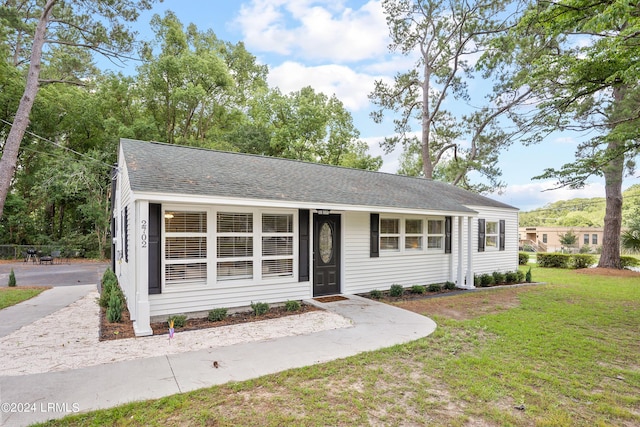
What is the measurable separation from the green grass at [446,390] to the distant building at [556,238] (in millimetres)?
36210

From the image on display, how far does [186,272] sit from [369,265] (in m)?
4.95

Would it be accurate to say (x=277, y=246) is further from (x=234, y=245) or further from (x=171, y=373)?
(x=171, y=373)

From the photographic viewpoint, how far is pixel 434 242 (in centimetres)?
1066

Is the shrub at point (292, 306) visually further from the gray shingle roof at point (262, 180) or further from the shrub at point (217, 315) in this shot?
the gray shingle roof at point (262, 180)

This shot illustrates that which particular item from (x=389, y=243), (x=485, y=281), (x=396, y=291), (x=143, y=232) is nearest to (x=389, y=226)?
(x=389, y=243)

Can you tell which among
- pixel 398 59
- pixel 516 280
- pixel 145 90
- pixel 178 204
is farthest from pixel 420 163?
pixel 178 204

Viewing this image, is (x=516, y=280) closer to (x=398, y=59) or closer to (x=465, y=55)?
(x=465, y=55)

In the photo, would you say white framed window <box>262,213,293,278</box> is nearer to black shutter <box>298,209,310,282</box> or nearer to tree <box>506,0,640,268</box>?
black shutter <box>298,209,310,282</box>

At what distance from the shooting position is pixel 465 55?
1947 cm

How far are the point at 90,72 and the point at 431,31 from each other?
22.5 metres

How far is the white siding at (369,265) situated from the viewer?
866 centimetres

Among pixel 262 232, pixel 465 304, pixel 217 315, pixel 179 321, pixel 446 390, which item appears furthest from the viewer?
pixel 465 304

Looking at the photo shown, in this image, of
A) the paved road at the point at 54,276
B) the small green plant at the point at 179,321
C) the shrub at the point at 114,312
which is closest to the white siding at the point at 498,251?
the small green plant at the point at 179,321

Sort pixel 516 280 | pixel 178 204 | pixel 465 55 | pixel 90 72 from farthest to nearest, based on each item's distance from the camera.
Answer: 1. pixel 90 72
2. pixel 465 55
3. pixel 516 280
4. pixel 178 204
